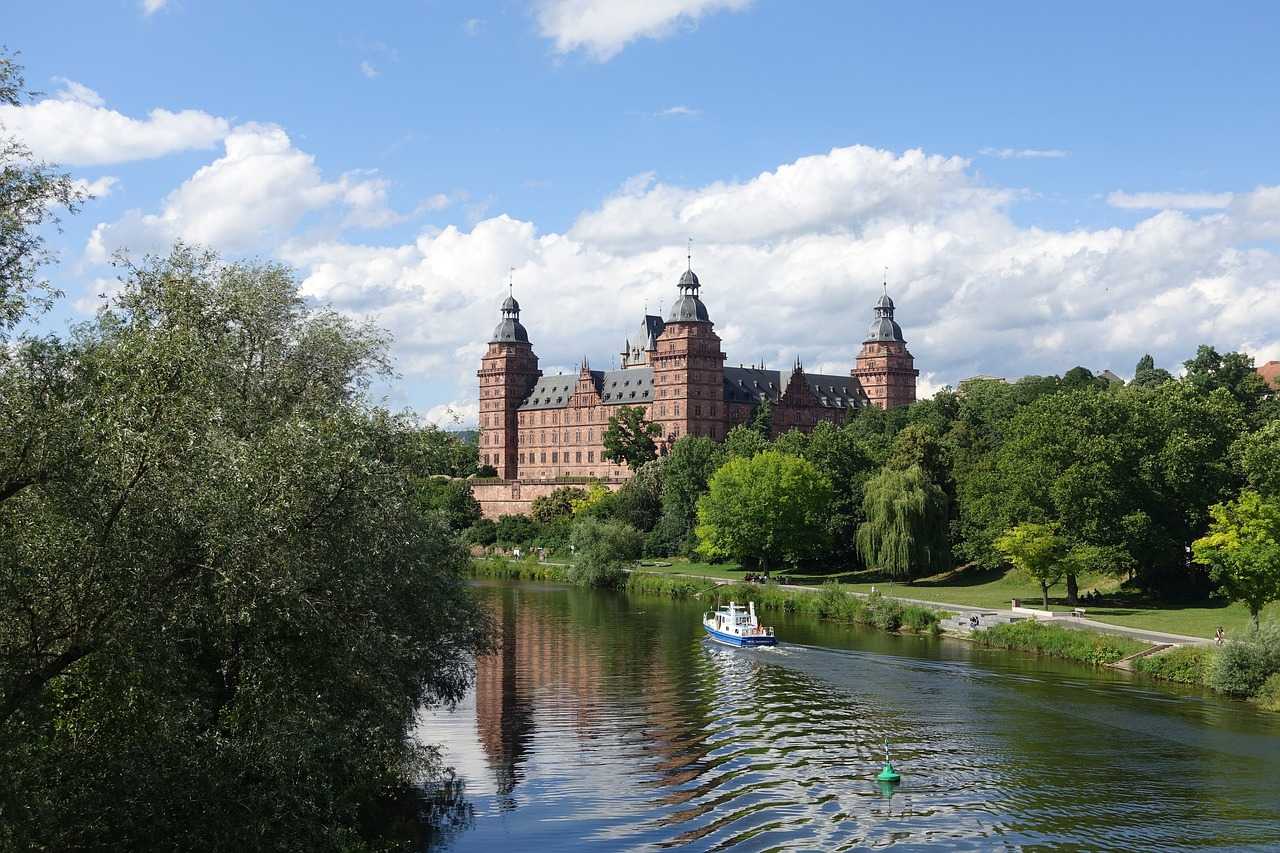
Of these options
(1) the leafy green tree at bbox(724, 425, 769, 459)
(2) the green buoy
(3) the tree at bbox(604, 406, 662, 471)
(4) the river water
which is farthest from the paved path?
(3) the tree at bbox(604, 406, 662, 471)

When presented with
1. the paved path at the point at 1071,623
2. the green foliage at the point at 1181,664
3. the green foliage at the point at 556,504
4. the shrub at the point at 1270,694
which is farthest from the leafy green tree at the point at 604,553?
the shrub at the point at 1270,694

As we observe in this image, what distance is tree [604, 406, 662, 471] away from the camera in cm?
11794

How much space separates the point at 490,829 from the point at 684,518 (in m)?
62.7

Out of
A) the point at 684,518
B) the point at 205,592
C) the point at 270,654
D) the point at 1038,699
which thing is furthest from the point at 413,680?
the point at 684,518

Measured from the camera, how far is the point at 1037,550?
168ft

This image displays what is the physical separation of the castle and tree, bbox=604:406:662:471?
349 cm

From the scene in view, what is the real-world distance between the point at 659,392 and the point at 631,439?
10645mm

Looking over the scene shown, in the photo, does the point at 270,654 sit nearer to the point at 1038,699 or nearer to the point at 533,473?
the point at 1038,699

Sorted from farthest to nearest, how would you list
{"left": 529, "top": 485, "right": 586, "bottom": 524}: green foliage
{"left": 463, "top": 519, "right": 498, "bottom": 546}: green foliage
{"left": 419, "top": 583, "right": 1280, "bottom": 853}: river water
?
{"left": 529, "top": 485, "right": 586, "bottom": 524}: green foliage < {"left": 463, "top": 519, "right": 498, "bottom": 546}: green foliage < {"left": 419, "top": 583, "right": 1280, "bottom": 853}: river water

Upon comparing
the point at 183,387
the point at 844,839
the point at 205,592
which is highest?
the point at 183,387

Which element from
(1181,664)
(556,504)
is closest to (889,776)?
(1181,664)

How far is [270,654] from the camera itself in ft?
60.1

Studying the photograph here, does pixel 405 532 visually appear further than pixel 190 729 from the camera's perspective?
Yes

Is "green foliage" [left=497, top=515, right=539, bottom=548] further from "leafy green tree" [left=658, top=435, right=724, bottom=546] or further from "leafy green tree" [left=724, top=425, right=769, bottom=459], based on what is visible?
"leafy green tree" [left=724, top=425, right=769, bottom=459]
